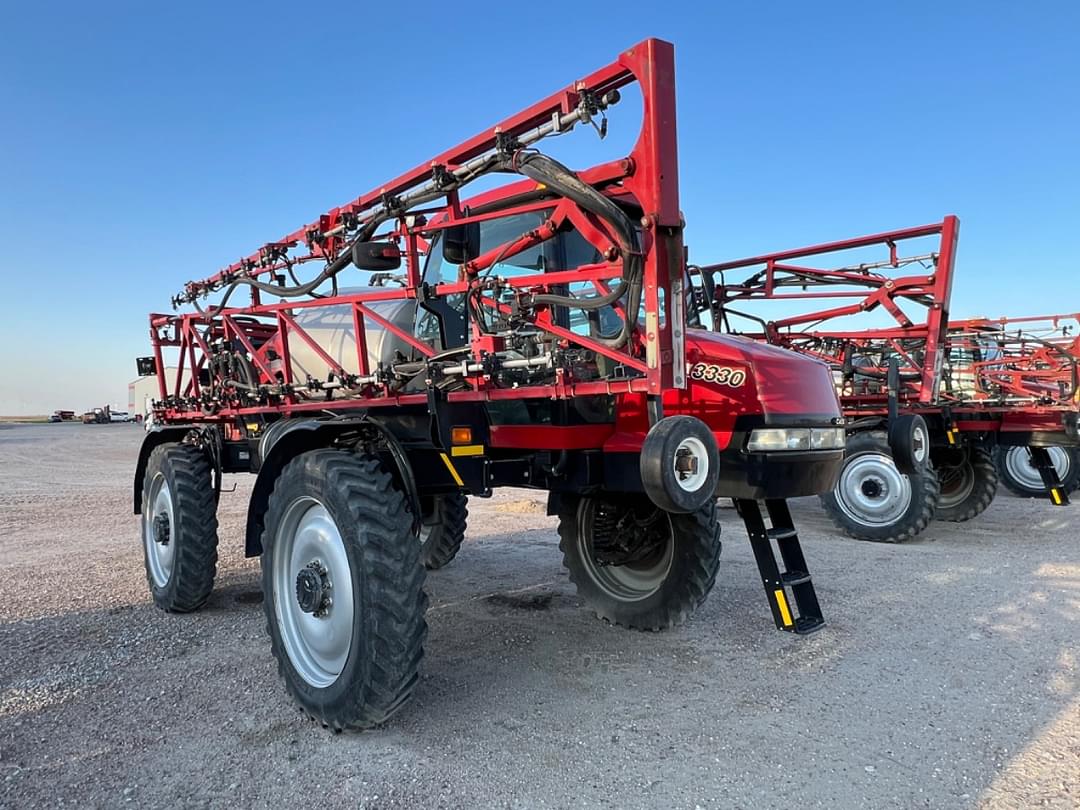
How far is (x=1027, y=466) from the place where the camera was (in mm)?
11680

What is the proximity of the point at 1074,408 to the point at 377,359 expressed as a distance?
920cm

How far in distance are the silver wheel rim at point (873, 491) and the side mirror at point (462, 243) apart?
6069 millimetres

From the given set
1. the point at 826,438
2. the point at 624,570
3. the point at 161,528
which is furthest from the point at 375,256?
the point at 161,528

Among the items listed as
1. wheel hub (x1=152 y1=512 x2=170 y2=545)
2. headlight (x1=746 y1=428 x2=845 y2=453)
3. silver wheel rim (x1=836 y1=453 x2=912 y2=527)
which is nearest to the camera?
headlight (x1=746 y1=428 x2=845 y2=453)

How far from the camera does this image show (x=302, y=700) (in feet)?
10.8

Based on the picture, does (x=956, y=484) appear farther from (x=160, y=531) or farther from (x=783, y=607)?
(x=160, y=531)

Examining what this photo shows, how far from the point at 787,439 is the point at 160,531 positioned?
4.57 metres

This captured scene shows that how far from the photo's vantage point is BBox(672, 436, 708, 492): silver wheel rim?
286 cm

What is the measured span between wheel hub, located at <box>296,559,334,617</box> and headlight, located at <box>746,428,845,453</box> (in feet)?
7.16

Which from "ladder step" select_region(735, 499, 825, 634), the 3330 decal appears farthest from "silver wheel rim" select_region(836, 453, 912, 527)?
the 3330 decal

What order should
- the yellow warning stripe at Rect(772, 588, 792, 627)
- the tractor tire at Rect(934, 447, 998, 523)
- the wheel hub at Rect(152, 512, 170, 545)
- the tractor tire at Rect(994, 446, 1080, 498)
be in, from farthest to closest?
the tractor tire at Rect(994, 446, 1080, 498) → the tractor tire at Rect(934, 447, 998, 523) → the wheel hub at Rect(152, 512, 170, 545) → the yellow warning stripe at Rect(772, 588, 792, 627)

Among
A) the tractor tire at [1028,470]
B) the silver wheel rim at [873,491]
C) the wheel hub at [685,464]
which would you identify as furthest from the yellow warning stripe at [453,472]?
the tractor tire at [1028,470]

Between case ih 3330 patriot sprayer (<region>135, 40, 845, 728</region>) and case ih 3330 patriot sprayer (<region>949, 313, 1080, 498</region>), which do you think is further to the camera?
case ih 3330 patriot sprayer (<region>949, 313, 1080, 498</region>)

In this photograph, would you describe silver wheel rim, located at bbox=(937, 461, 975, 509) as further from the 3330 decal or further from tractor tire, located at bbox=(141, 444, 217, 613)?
tractor tire, located at bbox=(141, 444, 217, 613)
